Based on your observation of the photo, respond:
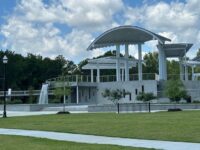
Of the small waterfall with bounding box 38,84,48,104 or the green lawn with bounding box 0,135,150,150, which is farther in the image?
the small waterfall with bounding box 38,84,48,104

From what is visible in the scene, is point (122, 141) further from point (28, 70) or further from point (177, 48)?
point (28, 70)

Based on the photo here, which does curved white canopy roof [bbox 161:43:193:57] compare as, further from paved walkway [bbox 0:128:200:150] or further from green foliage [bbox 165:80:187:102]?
paved walkway [bbox 0:128:200:150]

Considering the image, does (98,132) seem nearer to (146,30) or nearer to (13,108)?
(13,108)

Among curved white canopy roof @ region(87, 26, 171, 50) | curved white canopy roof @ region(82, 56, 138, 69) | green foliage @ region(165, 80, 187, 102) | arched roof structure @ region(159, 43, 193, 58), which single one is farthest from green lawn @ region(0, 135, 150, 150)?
curved white canopy roof @ region(82, 56, 138, 69)

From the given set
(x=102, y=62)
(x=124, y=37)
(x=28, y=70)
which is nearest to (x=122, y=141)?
(x=124, y=37)

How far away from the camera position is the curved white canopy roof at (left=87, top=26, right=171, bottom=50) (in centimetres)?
6456

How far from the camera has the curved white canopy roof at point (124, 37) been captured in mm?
64562

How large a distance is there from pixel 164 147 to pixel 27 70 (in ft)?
305

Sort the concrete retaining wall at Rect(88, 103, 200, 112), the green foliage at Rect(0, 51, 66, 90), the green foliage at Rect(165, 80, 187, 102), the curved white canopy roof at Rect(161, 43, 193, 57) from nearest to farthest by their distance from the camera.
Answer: the concrete retaining wall at Rect(88, 103, 200, 112) < the green foliage at Rect(165, 80, 187, 102) < the curved white canopy roof at Rect(161, 43, 193, 57) < the green foliage at Rect(0, 51, 66, 90)

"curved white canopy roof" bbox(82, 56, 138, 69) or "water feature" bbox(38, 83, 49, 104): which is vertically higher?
"curved white canopy roof" bbox(82, 56, 138, 69)

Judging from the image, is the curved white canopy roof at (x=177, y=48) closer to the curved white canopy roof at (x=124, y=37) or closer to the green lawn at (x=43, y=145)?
the curved white canopy roof at (x=124, y=37)

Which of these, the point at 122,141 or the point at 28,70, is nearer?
the point at 122,141

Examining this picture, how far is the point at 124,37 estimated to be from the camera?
69.6 meters

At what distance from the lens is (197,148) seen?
13766mm
